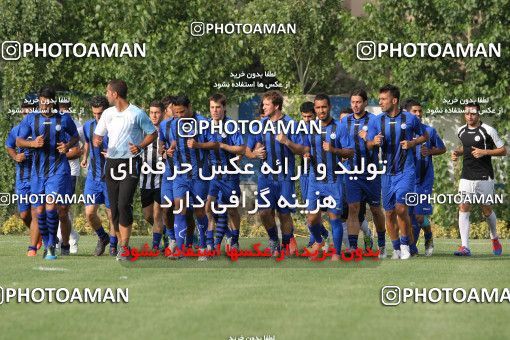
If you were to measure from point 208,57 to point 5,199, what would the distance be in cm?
569

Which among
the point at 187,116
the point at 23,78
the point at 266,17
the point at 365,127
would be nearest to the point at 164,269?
the point at 187,116

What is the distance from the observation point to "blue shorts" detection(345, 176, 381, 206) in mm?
19766

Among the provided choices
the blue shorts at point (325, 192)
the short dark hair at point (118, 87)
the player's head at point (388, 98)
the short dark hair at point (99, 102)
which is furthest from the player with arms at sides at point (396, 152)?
the short dark hair at point (99, 102)

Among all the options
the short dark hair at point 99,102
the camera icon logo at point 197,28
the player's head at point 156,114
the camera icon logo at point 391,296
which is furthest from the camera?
the camera icon logo at point 197,28

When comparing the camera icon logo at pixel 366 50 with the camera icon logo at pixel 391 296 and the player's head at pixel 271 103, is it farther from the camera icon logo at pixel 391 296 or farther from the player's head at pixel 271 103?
the camera icon logo at pixel 391 296

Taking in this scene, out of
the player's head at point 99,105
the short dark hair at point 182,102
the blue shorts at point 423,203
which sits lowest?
the blue shorts at point 423,203

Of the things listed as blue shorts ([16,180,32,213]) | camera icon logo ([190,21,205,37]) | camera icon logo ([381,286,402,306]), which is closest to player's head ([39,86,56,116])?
blue shorts ([16,180,32,213])

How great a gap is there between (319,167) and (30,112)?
4299mm

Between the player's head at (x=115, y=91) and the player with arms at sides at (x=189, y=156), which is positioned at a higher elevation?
the player's head at (x=115, y=91)

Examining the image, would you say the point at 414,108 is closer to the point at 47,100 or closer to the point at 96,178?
the point at 96,178

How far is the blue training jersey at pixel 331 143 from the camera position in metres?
19.0

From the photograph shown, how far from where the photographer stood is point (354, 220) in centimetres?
1969

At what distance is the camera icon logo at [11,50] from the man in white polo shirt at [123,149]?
12.5 metres

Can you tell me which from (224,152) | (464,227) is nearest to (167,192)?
(224,152)
